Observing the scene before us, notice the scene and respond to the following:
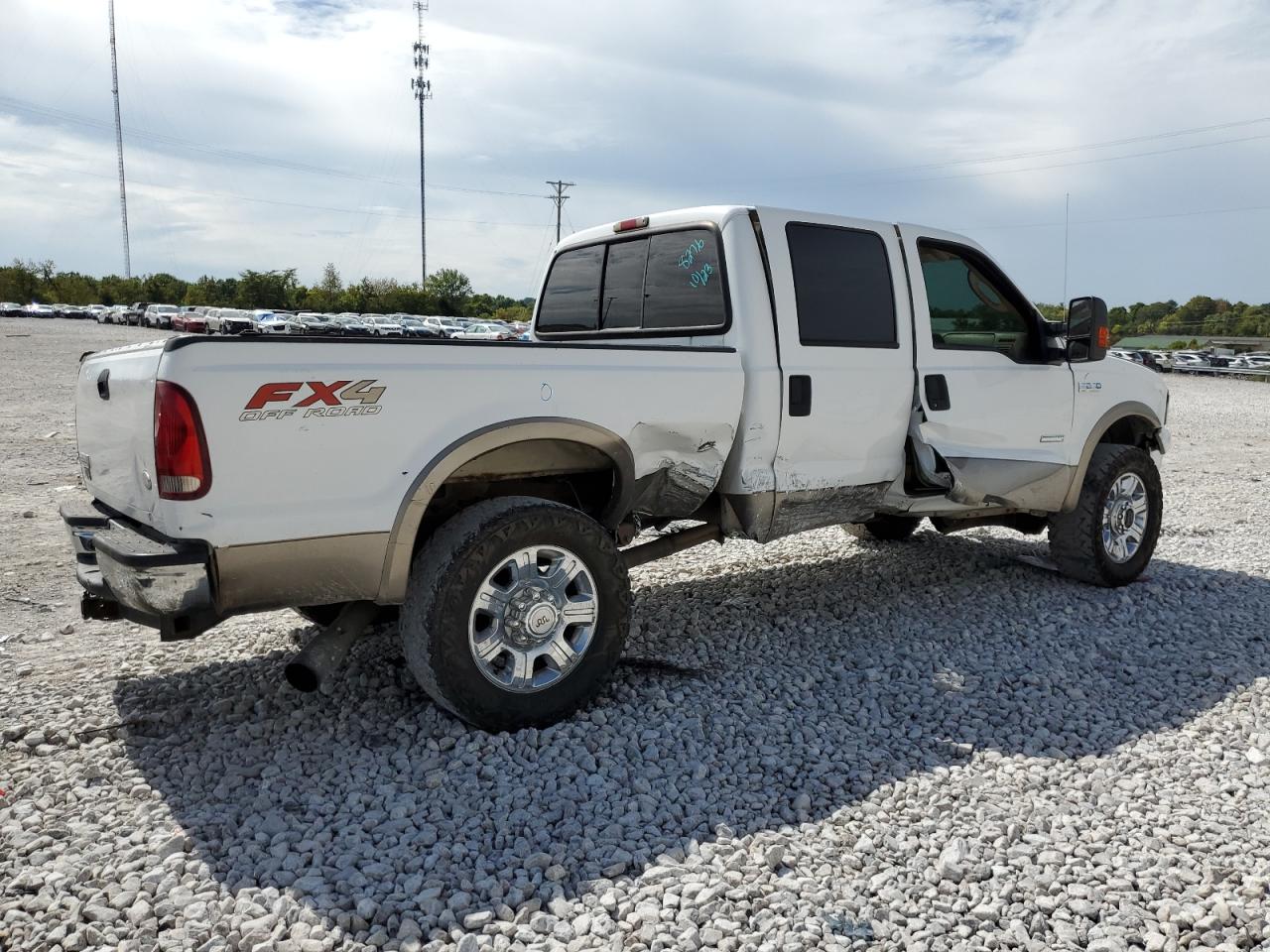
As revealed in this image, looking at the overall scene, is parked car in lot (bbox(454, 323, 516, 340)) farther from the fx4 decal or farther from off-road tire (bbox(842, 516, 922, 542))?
off-road tire (bbox(842, 516, 922, 542))

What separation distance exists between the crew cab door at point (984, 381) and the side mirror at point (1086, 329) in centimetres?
14

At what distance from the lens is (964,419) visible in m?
5.74

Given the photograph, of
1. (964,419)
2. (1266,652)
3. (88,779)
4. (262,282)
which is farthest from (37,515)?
(262,282)

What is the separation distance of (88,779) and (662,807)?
83.8 inches

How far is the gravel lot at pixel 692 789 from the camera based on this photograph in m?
2.95

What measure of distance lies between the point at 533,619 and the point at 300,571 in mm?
941

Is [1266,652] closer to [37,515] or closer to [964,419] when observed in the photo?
[964,419]

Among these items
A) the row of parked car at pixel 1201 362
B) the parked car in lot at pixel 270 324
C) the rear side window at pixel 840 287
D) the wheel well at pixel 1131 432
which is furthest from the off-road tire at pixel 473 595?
the row of parked car at pixel 1201 362

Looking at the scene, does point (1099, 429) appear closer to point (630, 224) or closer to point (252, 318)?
point (630, 224)

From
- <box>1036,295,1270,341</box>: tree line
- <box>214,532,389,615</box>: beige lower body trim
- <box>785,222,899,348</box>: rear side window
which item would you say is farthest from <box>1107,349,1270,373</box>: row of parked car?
<box>214,532,389,615</box>: beige lower body trim

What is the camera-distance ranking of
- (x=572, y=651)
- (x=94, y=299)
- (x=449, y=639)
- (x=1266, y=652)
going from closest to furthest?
1. (x=449, y=639)
2. (x=572, y=651)
3. (x=1266, y=652)
4. (x=94, y=299)

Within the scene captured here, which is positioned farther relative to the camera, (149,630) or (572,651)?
(149,630)

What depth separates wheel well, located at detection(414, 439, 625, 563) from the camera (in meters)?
4.25

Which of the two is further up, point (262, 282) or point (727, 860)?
point (262, 282)
